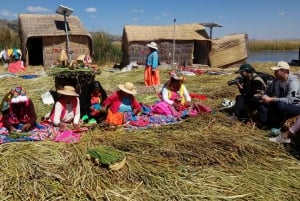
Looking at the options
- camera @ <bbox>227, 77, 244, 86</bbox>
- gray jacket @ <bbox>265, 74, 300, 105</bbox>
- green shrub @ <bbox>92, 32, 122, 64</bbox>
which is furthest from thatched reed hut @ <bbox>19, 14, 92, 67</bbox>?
gray jacket @ <bbox>265, 74, 300, 105</bbox>

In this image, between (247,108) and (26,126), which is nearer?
(26,126)

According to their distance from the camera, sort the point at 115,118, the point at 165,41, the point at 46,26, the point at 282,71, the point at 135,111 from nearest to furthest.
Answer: the point at 282,71
the point at 115,118
the point at 135,111
the point at 46,26
the point at 165,41

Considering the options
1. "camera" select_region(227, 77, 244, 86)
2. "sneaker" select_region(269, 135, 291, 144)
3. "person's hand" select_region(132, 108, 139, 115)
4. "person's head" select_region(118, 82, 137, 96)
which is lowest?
"sneaker" select_region(269, 135, 291, 144)

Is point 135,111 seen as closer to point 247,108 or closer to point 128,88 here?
point 128,88

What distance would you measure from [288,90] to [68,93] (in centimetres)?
285

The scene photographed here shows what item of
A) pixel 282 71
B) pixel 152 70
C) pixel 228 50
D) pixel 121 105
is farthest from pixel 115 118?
pixel 228 50

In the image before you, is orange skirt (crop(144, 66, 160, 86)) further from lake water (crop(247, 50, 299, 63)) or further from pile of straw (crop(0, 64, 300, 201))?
lake water (crop(247, 50, 299, 63))

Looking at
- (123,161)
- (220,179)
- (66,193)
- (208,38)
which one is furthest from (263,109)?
(208,38)

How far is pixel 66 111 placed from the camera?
5203 mm

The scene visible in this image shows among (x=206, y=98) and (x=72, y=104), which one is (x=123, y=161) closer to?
(x=72, y=104)

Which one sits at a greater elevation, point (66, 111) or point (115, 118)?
point (66, 111)

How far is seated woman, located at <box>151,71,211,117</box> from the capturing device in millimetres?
5938

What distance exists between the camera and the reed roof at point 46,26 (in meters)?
13.8

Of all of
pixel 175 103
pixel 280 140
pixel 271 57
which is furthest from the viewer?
pixel 271 57
